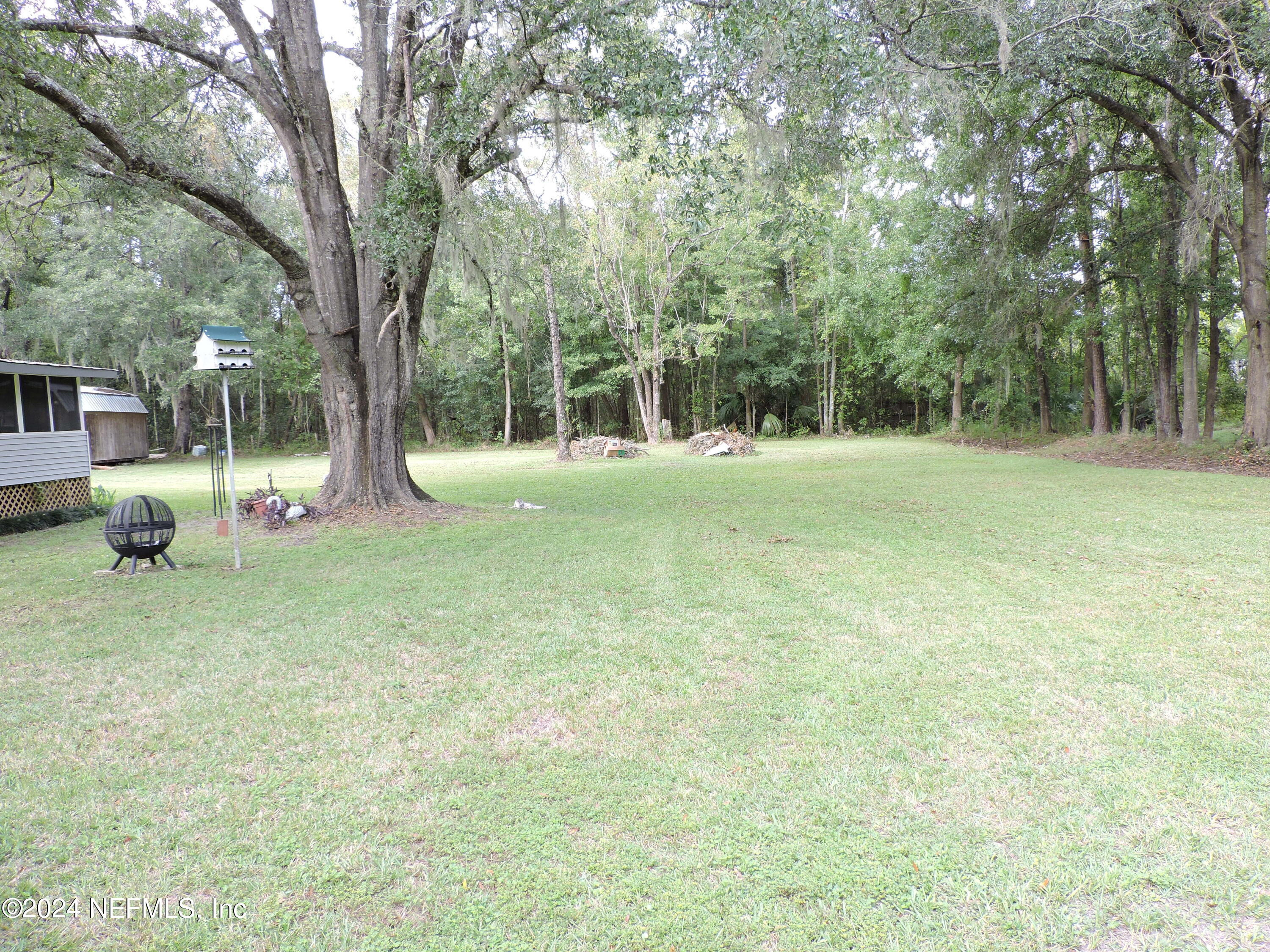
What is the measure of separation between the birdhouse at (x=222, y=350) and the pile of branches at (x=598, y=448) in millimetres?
11820

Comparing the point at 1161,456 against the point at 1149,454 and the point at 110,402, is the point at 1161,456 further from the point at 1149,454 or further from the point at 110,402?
the point at 110,402

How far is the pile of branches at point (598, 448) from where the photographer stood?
17453 millimetres

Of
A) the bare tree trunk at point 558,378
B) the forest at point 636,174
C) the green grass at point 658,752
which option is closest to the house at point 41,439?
the forest at point 636,174

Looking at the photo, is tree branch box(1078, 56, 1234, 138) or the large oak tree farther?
tree branch box(1078, 56, 1234, 138)

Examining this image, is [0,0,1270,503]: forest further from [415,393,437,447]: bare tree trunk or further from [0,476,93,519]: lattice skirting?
[415,393,437,447]: bare tree trunk

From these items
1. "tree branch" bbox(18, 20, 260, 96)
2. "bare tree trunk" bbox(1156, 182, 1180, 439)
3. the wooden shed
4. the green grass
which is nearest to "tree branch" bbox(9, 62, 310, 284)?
"tree branch" bbox(18, 20, 260, 96)

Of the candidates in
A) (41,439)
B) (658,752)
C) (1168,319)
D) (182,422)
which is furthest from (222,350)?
(182,422)

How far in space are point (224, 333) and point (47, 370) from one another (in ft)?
20.0

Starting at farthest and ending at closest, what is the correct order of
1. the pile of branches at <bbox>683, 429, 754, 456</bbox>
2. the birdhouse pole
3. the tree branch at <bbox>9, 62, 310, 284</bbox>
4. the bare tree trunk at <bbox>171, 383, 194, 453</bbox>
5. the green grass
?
1. the bare tree trunk at <bbox>171, 383, 194, 453</bbox>
2. the pile of branches at <bbox>683, 429, 754, 456</bbox>
3. the tree branch at <bbox>9, 62, 310, 284</bbox>
4. the birdhouse pole
5. the green grass

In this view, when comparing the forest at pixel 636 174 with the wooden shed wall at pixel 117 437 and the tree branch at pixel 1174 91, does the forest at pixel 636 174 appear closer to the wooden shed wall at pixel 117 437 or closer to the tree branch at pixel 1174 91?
the tree branch at pixel 1174 91

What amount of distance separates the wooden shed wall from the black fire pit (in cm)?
1789

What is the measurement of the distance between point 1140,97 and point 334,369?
13.7m

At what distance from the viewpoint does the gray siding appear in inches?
330

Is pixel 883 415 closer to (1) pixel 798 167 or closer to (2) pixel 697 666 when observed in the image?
(1) pixel 798 167
